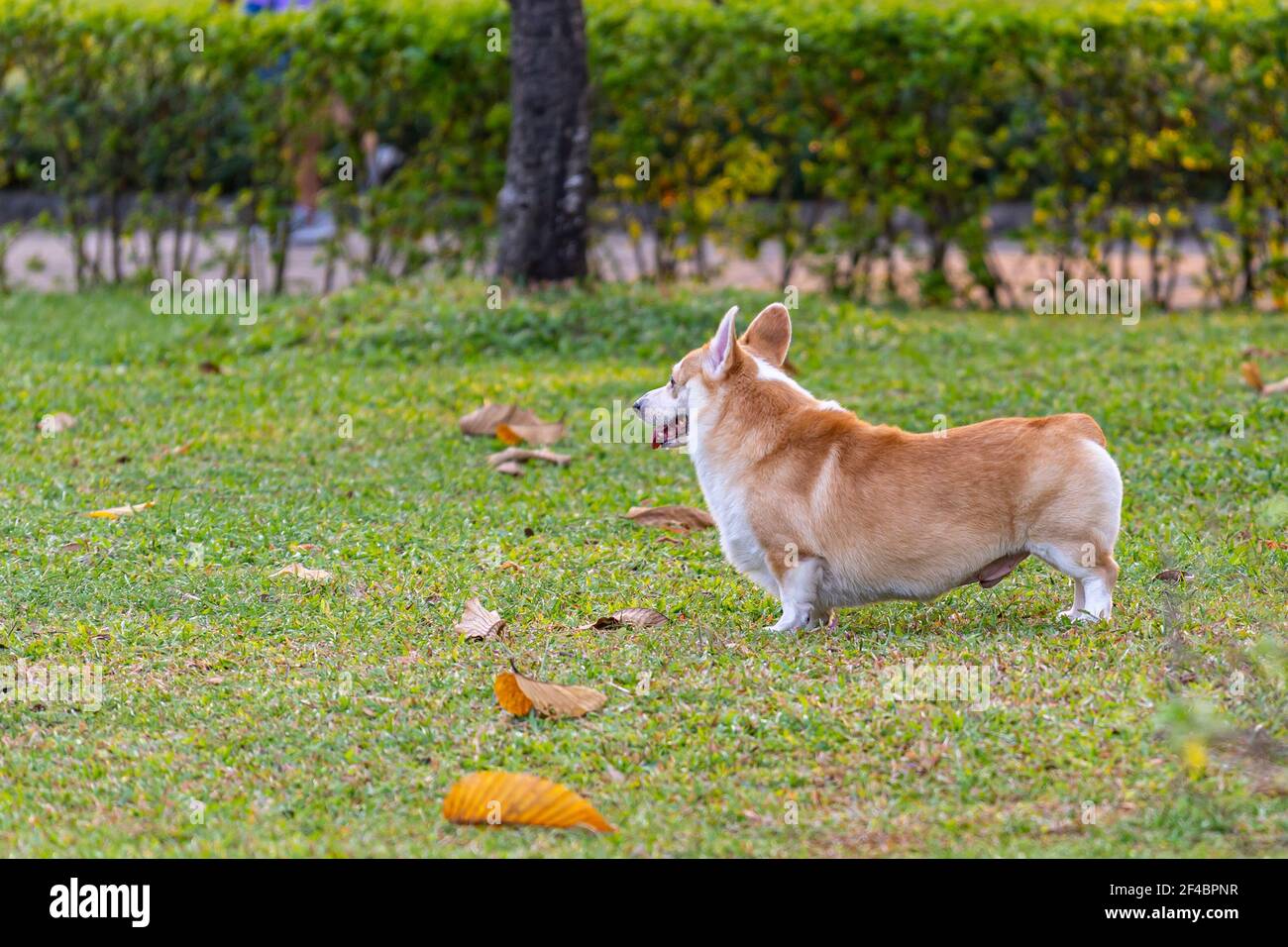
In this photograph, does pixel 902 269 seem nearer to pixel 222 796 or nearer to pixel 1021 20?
pixel 1021 20

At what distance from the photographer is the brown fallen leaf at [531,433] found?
24.7 ft

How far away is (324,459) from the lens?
723 centimetres

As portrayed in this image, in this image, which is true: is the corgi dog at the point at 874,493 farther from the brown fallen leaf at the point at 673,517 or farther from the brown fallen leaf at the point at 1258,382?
the brown fallen leaf at the point at 1258,382

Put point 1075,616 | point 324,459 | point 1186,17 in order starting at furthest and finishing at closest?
point 1186,17
point 324,459
point 1075,616

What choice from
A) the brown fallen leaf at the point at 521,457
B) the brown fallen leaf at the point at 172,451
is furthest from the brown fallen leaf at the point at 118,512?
the brown fallen leaf at the point at 521,457

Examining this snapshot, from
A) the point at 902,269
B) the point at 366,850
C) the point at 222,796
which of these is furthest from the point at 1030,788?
the point at 902,269

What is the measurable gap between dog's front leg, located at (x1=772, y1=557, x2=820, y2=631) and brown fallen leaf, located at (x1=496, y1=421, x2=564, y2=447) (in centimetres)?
280

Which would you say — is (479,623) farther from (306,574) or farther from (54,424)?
(54,424)

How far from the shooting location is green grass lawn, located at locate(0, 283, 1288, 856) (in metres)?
3.73

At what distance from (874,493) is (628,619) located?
0.87m

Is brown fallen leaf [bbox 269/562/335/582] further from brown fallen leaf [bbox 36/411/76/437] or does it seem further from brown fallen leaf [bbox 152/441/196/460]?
brown fallen leaf [bbox 36/411/76/437]

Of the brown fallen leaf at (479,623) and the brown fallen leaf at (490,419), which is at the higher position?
the brown fallen leaf at (490,419)

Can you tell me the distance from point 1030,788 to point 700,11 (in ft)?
26.5

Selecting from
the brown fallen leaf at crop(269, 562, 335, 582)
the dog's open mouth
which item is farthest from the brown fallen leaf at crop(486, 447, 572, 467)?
the dog's open mouth
